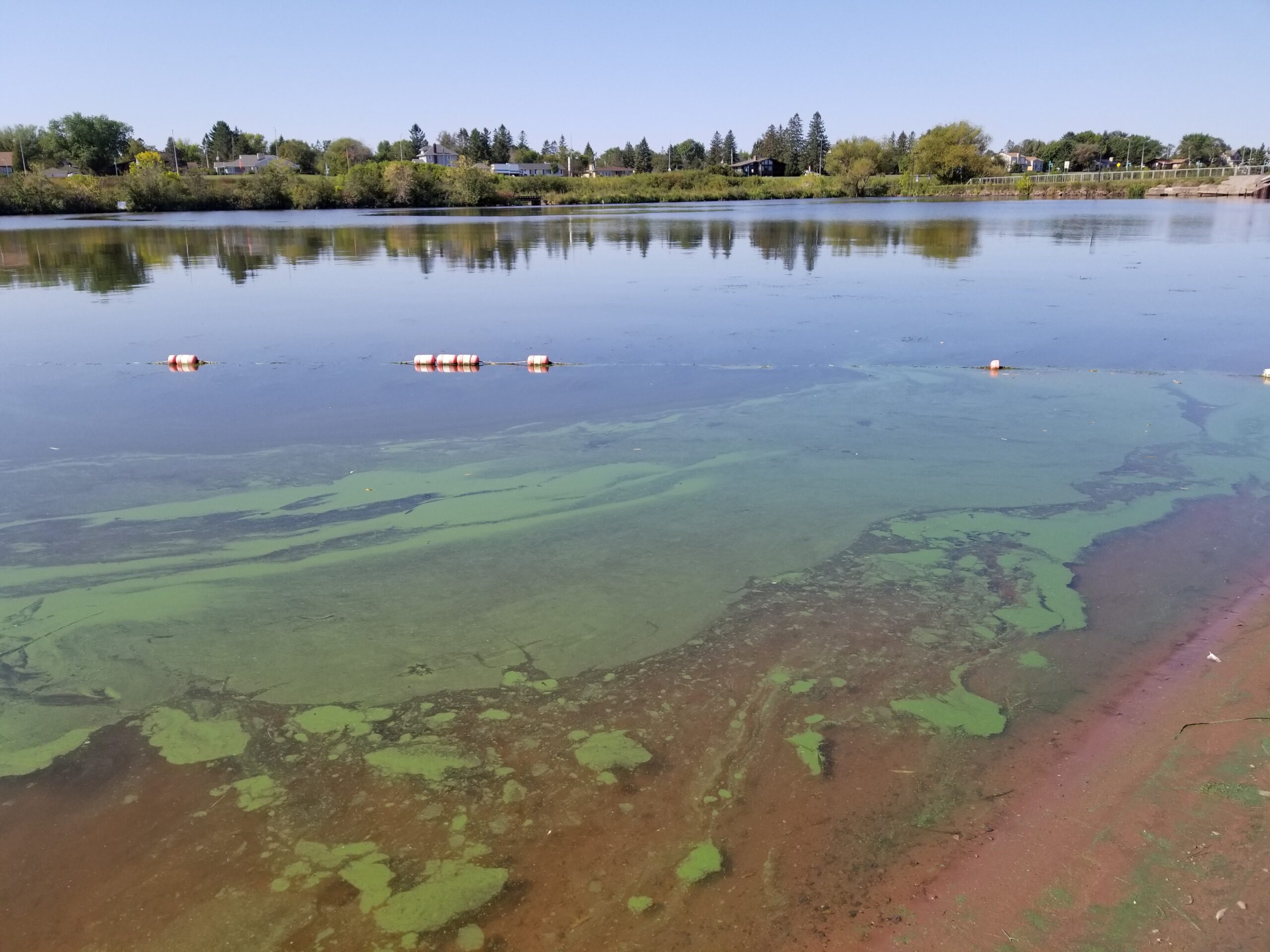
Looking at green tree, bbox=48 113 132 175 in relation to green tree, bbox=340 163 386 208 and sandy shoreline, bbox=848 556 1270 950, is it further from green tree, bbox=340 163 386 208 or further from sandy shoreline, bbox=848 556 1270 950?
sandy shoreline, bbox=848 556 1270 950

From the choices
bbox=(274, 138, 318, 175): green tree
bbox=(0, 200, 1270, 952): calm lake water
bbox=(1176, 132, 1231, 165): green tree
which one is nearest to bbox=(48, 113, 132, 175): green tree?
bbox=(274, 138, 318, 175): green tree

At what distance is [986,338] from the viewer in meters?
12.9

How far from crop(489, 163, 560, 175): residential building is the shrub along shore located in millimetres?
23275

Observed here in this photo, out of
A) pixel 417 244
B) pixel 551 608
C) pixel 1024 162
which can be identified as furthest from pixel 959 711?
pixel 1024 162

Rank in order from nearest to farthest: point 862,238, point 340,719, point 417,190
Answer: point 340,719, point 862,238, point 417,190

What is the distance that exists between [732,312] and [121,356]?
9.57m

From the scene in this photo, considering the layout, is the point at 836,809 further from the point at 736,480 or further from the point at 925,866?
the point at 736,480

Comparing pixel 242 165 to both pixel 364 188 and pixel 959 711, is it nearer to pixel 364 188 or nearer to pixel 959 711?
pixel 364 188

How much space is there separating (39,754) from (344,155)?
115m

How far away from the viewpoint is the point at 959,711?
4.33 meters

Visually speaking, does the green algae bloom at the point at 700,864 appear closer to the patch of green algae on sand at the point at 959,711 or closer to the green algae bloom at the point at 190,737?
the patch of green algae on sand at the point at 959,711

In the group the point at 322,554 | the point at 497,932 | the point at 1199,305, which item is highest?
the point at 1199,305

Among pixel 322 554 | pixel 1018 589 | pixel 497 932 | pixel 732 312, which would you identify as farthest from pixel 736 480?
pixel 732 312

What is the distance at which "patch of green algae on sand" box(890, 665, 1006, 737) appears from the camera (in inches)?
166
